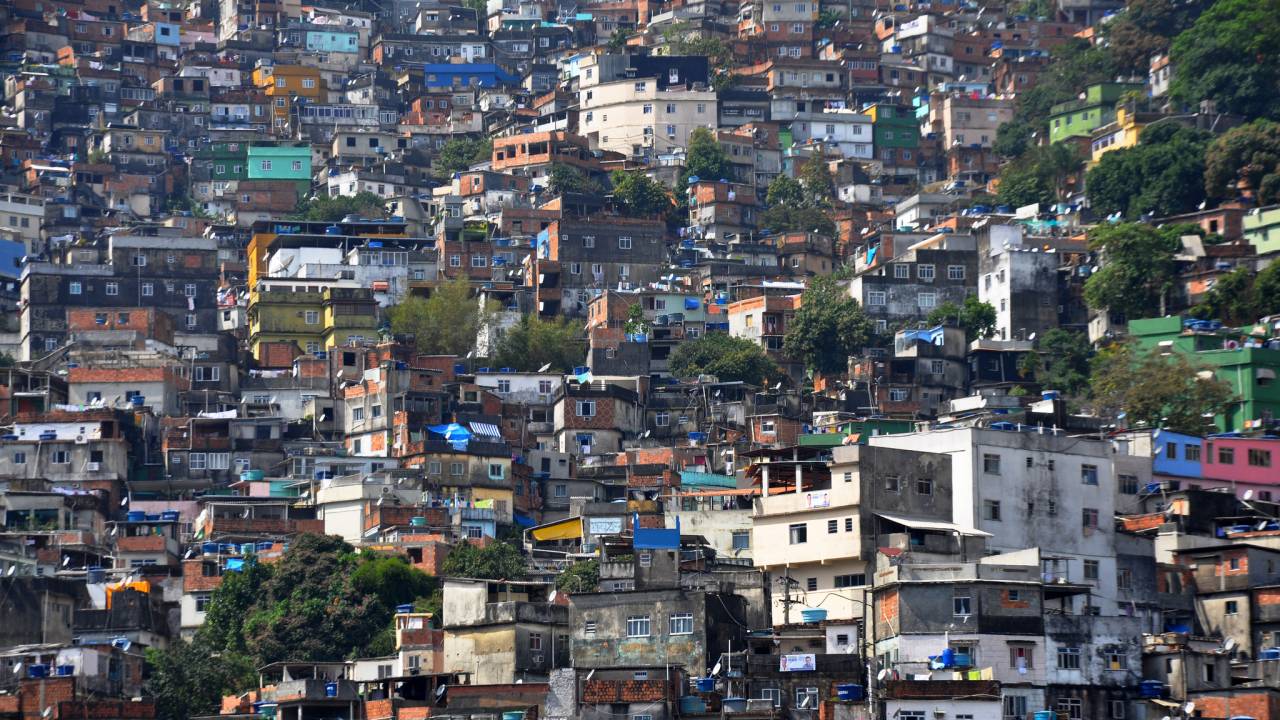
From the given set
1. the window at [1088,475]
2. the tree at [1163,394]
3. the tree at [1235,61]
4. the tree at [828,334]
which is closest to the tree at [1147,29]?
the tree at [1235,61]

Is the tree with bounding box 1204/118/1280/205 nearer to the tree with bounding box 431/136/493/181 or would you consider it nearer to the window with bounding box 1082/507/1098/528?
the window with bounding box 1082/507/1098/528

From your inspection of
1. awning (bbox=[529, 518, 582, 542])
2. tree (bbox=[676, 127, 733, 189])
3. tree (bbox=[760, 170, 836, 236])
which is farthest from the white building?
tree (bbox=[676, 127, 733, 189])

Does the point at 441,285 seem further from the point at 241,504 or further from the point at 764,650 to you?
the point at 764,650

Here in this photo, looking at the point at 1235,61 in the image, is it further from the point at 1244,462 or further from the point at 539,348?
the point at 1244,462

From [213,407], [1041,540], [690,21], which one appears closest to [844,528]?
[1041,540]

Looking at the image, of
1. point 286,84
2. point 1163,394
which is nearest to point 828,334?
point 1163,394
